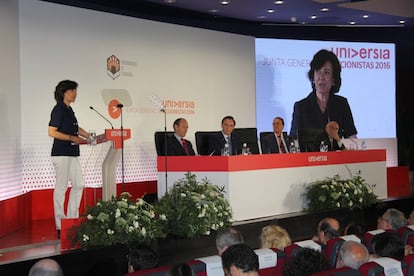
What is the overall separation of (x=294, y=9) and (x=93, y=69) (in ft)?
12.1

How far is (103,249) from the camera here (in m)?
5.07

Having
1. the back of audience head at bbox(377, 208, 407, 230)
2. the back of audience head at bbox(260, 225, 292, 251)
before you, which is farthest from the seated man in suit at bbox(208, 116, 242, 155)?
the back of audience head at bbox(260, 225, 292, 251)

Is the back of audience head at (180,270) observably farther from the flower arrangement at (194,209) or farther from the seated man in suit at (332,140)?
the seated man in suit at (332,140)

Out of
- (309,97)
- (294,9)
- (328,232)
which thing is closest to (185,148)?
(328,232)

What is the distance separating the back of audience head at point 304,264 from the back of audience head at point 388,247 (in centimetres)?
60

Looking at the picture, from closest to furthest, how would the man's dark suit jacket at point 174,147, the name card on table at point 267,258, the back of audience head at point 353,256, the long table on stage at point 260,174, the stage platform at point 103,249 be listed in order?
the back of audience head at point 353,256 < the name card on table at point 267,258 < the stage platform at point 103,249 < the long table on stage at point 260,174 < the man's dark suit jacket at point 174,147

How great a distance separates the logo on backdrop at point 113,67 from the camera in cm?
841

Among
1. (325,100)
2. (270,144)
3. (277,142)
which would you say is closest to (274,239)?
(270,144)

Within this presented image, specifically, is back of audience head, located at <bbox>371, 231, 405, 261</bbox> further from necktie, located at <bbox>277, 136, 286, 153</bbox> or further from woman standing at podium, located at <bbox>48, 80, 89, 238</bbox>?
necktie, located at <bbox>277, 136, 286, 153</bbox>

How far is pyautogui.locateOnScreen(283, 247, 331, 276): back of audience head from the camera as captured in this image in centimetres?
314

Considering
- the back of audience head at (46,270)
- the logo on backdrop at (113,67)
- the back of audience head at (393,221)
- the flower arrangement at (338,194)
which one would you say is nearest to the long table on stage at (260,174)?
the flower arrangement at (338,194)

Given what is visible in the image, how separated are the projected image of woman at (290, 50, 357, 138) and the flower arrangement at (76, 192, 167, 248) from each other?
→ 650 cm

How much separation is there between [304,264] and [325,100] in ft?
29.0

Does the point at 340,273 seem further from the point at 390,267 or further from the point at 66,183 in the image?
the point at 66,183
